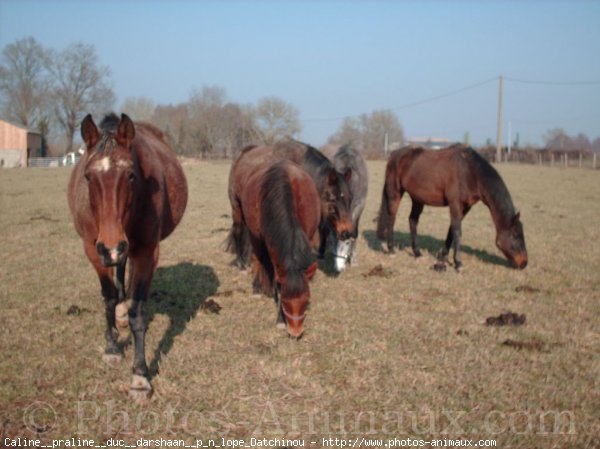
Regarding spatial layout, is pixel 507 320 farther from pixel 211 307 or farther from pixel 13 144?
pixel 13 144

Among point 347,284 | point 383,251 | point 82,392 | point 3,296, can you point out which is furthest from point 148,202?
point 383,251

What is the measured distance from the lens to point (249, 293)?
6.45 meters

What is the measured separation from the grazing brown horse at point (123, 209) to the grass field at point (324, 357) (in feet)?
1.41

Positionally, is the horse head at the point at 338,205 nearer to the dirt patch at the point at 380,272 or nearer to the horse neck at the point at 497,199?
the dirt patch at the point at 380,272

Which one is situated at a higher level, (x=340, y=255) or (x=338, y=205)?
(x=338, y=205)

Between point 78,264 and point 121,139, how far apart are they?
514 centimetres

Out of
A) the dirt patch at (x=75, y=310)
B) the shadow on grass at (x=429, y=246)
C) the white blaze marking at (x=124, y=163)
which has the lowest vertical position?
the dirt patch at (x=75, y=310)

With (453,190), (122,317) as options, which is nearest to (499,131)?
(453,190)

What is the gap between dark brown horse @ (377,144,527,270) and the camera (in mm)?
7969

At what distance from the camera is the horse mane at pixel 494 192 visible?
7.95 m

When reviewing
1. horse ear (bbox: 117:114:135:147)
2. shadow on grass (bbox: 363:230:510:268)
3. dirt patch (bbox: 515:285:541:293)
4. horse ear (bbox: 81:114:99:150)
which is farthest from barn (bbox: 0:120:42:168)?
horse ear (bbox: 117:114:135:147)

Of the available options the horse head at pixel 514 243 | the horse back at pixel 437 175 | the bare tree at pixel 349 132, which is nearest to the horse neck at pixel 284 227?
the horse back at pixel 437 175

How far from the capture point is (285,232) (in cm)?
471

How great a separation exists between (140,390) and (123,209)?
141cm
